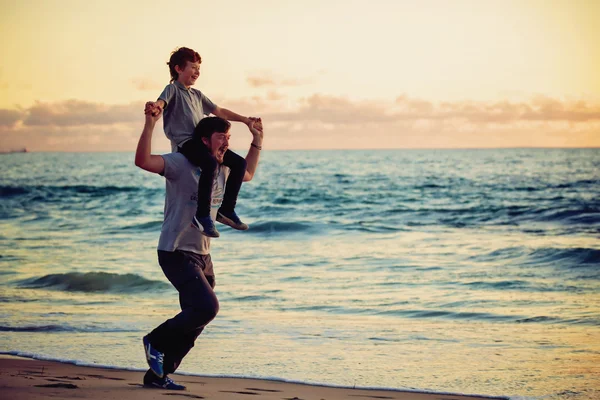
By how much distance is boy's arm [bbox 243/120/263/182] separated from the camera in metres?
5.05

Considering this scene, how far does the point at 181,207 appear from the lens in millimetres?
4688

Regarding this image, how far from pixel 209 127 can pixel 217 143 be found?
0.11 meters

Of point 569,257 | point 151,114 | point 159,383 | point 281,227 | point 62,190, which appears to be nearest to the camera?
point 151,114

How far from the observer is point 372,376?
6062mm

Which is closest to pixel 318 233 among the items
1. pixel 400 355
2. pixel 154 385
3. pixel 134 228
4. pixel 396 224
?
pixel 396 224

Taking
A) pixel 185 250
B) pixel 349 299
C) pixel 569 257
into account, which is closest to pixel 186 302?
pixel 185 250

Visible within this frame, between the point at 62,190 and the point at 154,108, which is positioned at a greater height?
the point at 154,108

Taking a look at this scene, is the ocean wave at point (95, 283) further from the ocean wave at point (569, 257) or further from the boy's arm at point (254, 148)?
the ocean wave at point (569, 257)

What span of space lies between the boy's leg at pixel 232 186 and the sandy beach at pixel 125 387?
1122mm

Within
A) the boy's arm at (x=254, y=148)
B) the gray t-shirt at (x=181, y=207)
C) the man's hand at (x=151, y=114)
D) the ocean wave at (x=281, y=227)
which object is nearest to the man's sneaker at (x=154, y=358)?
the gray t-shirt at (x=181, y=207)

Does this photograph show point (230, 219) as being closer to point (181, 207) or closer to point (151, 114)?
point (181, 207)

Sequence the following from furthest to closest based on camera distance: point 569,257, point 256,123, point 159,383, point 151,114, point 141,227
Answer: point 141,227 < point 569,257 < point 256,123 < point 159,383 < point 151,114

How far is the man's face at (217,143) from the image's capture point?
4656mm

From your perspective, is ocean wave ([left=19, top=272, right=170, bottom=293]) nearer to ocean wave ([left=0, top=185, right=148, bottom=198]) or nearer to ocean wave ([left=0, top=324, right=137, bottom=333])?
ocean wave ([left=0, top=324, right=137, bottom=333])
